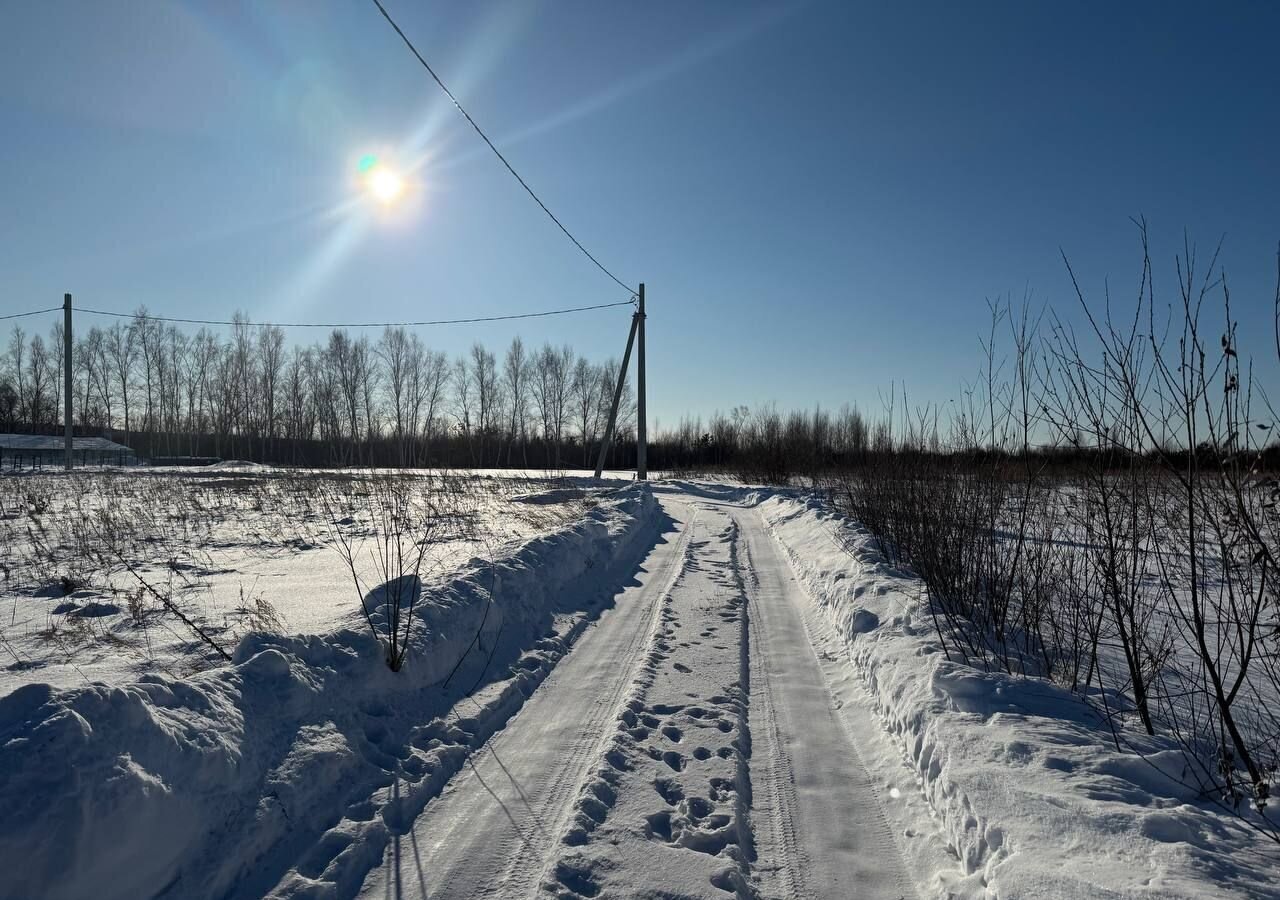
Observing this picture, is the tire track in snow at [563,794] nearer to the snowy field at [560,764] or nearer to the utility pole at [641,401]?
the snowy field at [560,764]

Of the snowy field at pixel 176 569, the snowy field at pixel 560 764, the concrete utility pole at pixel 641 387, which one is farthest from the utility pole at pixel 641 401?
the snowy field at pixel 560 764

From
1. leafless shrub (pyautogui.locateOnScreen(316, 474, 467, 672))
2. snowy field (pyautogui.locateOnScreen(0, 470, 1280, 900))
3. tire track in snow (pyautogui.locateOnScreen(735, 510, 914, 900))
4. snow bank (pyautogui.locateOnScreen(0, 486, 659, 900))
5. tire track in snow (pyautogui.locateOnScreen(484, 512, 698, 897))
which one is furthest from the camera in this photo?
leafless shrub (pyautogui.locateOnScreen(316, 474, 467, 672))

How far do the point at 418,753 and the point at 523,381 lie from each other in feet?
187

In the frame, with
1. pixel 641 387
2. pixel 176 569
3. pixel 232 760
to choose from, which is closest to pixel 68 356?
pixel 641 387

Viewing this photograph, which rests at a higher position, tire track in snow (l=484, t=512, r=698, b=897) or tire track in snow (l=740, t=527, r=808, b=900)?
tire track in snow (l=484, t=512, r=698, b=897)

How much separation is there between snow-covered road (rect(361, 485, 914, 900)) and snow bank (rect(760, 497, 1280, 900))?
1.16 feet

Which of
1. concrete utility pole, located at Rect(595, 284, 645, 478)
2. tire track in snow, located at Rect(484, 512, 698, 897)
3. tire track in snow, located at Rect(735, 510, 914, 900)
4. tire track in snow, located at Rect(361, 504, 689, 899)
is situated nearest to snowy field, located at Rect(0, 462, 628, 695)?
tire track in snow, located at Rect(361, 504, 689, 899)

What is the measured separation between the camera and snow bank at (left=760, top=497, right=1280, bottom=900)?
209 centimetres

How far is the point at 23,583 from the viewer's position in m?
6.38

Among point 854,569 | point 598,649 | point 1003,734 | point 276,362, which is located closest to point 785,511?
point 854,569

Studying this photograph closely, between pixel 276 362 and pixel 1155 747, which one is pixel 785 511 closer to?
pixel 1155 747

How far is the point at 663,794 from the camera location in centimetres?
306

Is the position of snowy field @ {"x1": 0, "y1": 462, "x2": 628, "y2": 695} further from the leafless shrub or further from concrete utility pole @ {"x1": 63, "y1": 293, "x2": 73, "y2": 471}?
concrete utility pole @ {"x1": 63, "y1": 293, "x2": 73, "y2": 471}

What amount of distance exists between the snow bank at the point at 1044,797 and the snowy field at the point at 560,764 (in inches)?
0.5
